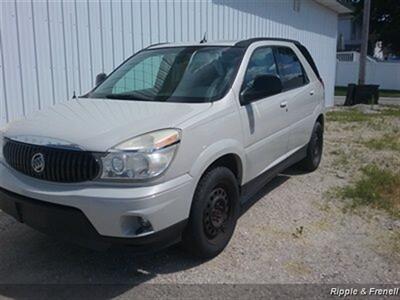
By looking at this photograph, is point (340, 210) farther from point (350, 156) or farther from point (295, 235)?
point (350, 156)

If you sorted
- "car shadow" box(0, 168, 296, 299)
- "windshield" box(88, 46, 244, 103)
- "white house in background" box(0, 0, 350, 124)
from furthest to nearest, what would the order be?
"white house in background" box(0, 0, 350, 124), "windshield" box(88, 46, 244, 103), "car shadow" box(0, 168, 296, 299)

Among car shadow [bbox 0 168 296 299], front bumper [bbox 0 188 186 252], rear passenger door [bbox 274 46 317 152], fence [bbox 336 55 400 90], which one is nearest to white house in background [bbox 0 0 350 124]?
car shadow [bbox 0 168 296 299]

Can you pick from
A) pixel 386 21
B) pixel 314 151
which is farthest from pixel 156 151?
pixel 386 21

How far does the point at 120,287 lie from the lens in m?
3.36

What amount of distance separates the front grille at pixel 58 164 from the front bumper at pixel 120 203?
62 millimetres

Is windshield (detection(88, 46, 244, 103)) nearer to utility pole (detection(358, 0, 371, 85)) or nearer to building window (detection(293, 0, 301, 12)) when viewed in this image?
building window (detection(293, 0, 301, 12))

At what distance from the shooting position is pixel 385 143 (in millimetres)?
8641

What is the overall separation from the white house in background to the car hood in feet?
6.12

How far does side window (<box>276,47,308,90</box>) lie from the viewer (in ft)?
17.1

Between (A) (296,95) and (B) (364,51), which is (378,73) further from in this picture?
(A) (296,95)

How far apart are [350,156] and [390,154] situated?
73cm

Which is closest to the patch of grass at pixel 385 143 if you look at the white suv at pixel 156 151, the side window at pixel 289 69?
the side window at pixel 289 69

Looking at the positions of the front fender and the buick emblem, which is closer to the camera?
the buick emblem

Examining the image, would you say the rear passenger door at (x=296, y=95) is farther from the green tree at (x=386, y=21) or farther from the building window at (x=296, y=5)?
the green tree at (x=386, y=21)
